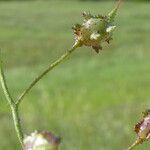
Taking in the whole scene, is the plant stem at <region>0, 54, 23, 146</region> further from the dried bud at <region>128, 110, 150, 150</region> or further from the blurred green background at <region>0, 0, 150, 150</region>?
the blurred green background at <region>0, 0, 150, 150</region>

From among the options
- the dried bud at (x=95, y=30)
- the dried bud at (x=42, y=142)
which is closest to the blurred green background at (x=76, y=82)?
the dried bud at (x=95, y=30)

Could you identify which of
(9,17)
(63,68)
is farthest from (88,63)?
(9,17)

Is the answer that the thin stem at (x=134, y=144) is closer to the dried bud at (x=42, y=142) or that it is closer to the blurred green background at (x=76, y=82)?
the dried bud at (x=42, y=142)

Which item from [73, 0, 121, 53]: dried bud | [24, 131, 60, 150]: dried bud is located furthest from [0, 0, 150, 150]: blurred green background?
[24, 131, 60, 150]: dried bud

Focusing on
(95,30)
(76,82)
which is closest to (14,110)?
(95,30)

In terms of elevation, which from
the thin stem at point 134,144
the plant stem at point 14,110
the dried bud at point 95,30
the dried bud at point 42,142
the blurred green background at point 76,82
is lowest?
the thin stem at point 134,144

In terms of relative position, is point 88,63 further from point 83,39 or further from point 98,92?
point 83,39

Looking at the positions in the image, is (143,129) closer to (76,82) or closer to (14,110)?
(14,110)
